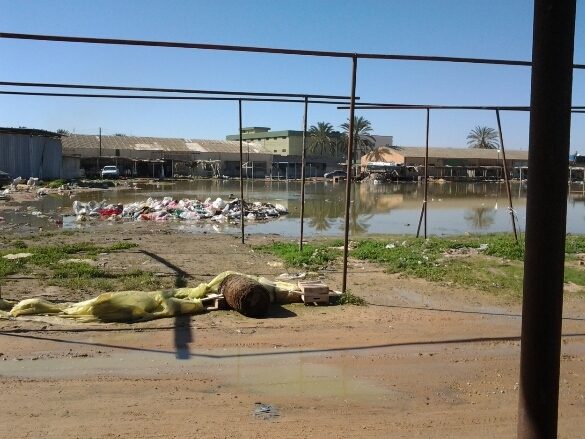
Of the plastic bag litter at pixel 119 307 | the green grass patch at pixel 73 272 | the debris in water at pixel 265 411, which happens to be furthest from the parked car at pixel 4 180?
the debris in water at pixel 265 411

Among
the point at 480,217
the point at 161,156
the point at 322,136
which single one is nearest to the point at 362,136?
the point at 322,136

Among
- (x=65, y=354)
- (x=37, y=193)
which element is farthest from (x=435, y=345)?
(x=37, y=193)

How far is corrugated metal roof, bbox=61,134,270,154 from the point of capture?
6575 centimetres

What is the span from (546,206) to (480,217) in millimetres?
23437

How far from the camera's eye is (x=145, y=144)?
69750mm

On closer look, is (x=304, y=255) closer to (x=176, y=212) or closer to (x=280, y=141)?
(x=176, y=212)

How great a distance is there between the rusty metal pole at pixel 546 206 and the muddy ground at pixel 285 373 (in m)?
1.84

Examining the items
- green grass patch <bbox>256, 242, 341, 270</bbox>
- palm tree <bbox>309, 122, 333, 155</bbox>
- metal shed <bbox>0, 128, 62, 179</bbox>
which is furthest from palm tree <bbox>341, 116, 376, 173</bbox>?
green grass patch <bbox>256, 242, 341, 270</bbox>

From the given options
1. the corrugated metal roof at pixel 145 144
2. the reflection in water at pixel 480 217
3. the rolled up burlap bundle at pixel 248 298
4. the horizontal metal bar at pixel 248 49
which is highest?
the corrugated metal roof at pixel 145 144

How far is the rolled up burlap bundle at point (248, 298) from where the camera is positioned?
273 inches

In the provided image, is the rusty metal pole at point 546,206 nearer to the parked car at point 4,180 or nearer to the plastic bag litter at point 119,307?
the plastic bag litter at point 119,307

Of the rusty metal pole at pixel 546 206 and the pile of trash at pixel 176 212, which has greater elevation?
the rusty metal pole at pixel 546 206

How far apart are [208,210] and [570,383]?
18.6 metres

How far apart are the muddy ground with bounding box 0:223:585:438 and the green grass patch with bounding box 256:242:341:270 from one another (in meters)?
2.87
